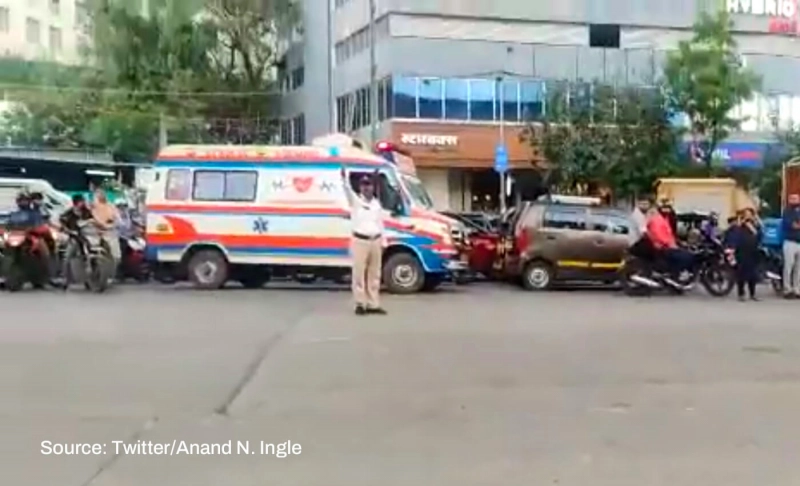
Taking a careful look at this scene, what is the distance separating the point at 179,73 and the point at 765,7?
913 inches

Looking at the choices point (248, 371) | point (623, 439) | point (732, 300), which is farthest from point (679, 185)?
point (623, 439)

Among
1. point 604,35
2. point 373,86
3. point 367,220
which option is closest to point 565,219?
point 367,220

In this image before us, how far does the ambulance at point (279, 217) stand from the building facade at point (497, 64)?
82.5 feet

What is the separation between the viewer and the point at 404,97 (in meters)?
48.1

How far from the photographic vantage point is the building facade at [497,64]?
158 ft

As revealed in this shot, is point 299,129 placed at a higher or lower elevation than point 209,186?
higher

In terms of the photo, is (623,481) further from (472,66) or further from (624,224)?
(472,66)

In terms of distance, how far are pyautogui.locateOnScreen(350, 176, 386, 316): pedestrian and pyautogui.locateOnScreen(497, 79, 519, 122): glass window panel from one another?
32936 millimetres

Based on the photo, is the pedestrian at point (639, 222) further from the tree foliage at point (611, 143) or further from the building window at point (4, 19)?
the building window at point (4, 19)

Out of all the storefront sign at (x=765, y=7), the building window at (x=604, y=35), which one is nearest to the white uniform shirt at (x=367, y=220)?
the building window at (x=604, y=35)

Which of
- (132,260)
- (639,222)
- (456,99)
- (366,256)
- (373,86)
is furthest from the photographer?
(456,99)

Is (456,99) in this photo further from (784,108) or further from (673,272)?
(673,272)

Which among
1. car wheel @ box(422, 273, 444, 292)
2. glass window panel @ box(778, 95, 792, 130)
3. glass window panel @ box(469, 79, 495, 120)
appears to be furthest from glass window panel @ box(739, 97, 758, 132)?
car wheel @ box(422, 273, 444, 292)

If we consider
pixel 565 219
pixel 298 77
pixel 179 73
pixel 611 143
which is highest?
pixel 298 77
